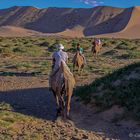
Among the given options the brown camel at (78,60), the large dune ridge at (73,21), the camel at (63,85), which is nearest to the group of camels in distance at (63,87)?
the camel at (63,85)

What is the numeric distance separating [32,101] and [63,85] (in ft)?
10.7

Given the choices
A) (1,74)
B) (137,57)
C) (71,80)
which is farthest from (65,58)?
(137,57)

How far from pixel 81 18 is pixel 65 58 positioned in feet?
531

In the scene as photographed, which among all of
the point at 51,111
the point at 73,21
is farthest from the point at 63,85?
the point at 73,21

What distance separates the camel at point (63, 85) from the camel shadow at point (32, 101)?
0.40 metres

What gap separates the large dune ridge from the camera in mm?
151688

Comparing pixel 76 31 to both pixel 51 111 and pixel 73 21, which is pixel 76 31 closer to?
pixel 73 21

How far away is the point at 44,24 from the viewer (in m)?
177

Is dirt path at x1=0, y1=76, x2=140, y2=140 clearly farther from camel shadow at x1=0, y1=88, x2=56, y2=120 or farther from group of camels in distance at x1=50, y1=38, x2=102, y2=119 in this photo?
group of camels in distance at x1=50, y1=38, x2=102, y2=119

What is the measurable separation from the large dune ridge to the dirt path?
390 ft

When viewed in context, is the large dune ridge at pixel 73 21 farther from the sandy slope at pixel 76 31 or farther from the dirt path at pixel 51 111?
the dirt path at pixel 51 111

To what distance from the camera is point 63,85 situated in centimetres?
1359

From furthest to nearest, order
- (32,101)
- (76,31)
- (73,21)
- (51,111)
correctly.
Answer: (73,21)
(76,31)
(32,101)
(51,111)

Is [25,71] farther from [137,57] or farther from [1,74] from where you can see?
[137,57]
